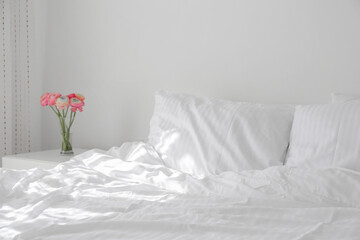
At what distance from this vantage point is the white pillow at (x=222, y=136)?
2248 millimetres

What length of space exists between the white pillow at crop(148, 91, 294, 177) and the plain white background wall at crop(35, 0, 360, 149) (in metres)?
0.29

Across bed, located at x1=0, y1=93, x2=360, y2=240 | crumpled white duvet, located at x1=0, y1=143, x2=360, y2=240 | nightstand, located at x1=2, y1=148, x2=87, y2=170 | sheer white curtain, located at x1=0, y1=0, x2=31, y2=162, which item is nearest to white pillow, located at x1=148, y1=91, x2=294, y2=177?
bed, located at x1=0, y1=93, x2=360, y2=240

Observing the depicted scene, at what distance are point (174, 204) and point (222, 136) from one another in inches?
26.4

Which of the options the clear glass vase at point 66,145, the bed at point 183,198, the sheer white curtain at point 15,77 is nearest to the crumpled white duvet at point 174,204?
the bed at point 183,198

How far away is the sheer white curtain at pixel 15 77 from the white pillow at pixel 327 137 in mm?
1899

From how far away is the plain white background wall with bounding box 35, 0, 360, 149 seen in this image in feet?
8.13

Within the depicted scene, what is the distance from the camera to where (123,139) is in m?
3.19

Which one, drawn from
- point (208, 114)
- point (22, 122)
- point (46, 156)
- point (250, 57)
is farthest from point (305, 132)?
point (22, 122)

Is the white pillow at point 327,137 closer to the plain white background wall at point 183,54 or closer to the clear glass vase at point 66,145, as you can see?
the plain white background wall at point 183,54

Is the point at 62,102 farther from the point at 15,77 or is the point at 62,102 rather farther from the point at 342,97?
the point at 342,97

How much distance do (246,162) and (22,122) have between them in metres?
1.79

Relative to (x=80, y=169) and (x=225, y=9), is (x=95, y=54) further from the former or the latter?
(x=80, y=169)

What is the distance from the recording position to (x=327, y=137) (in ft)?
6.75

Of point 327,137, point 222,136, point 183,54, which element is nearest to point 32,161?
point 183,54
